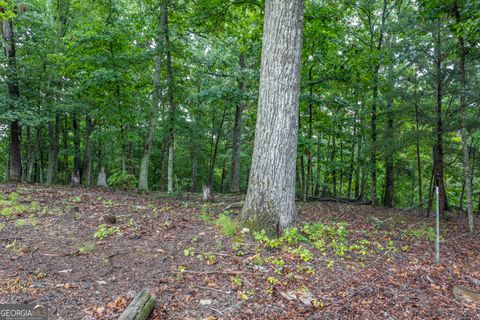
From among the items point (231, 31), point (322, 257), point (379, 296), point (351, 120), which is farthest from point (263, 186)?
point (351, 120)

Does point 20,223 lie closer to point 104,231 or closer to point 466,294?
point 104,231

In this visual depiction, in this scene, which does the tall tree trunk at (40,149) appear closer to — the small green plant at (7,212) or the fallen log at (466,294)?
the small green plant at (7,212)

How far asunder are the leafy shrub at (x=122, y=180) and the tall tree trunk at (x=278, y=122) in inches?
245

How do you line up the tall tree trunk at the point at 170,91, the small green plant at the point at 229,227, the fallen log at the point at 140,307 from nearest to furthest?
the fallen log at the point at 140,307
the small green plant at the point at 229,227
the tall tree trunk at the point at 170,91

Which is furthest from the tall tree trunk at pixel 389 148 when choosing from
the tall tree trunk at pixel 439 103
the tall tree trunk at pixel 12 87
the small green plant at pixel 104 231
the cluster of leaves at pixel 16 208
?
the tall tree trunk at pixel 12 87

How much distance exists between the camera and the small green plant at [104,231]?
406 centimetres

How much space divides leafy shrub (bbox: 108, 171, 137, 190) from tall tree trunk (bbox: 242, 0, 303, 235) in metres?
6.23

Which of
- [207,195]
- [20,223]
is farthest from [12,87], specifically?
[207,195]

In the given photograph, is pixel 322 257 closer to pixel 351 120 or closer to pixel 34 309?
pixel 34 309

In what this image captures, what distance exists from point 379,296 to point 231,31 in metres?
7.81

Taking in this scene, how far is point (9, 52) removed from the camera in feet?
31.7

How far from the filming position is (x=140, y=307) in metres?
2.26

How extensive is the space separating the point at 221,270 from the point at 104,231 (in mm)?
2144

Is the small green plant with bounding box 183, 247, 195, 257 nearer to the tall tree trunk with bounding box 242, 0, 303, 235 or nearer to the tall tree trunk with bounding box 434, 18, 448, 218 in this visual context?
the tall tree trunk with bounding box 242, 0, 303, 235
